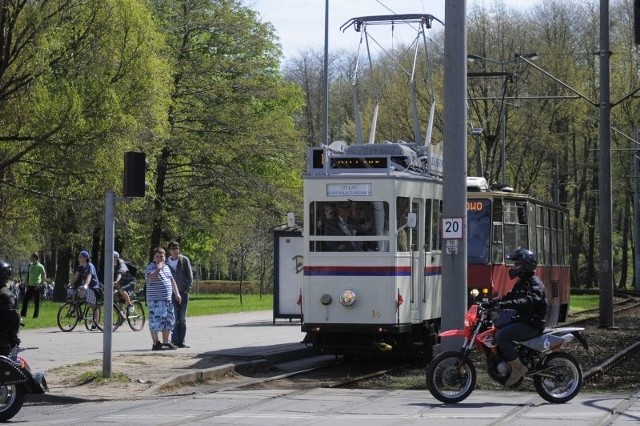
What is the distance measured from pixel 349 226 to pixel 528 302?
4901mm

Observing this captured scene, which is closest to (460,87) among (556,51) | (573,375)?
(573,375)

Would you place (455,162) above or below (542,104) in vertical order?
below

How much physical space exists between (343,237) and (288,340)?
17.9 feet

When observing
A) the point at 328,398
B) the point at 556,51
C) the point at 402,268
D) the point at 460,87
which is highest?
the point at 556,51

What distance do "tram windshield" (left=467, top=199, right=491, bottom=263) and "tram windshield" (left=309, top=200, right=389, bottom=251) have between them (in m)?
4.83

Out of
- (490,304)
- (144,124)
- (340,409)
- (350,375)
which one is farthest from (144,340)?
(144,124)

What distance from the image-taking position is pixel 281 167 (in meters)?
53.8

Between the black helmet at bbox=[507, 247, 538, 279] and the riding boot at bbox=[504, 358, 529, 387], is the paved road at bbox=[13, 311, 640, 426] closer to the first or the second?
the riding boot at bbox=[504, 358, 529, 387]

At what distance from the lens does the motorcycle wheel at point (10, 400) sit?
12.4 metres

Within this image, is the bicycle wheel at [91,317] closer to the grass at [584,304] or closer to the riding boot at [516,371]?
the riding boot at [516,371]

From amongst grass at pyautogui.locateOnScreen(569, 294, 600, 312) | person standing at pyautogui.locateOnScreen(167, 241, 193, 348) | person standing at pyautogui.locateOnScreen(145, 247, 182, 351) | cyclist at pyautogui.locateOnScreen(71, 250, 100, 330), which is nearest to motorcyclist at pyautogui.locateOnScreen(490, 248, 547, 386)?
person standing at pyautogui.locateOnScreen(145, 247, 182, 351)

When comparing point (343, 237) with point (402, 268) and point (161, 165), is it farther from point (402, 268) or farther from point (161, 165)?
point (161, 165)

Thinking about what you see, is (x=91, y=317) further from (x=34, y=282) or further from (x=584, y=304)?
(x=584, y=304)

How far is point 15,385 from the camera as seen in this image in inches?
488
